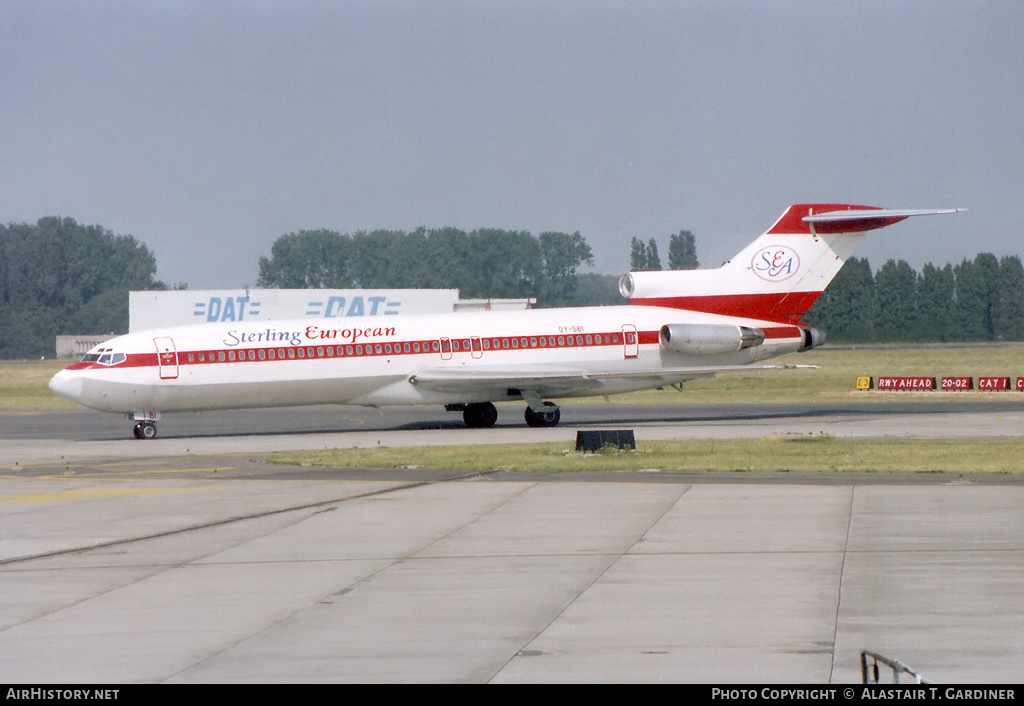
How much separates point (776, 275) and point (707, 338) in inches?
137

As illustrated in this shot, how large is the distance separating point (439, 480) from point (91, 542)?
7676 mm

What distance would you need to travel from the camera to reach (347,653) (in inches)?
392

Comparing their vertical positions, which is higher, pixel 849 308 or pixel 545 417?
pixel 849 308

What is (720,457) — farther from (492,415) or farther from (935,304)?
(935,304)

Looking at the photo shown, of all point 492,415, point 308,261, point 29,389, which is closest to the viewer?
point 492,415

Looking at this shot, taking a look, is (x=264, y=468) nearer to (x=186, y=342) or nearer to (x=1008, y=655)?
(x=186, y=342)

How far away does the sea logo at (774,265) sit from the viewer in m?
39.5

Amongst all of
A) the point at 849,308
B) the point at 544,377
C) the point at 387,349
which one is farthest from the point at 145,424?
the point at 849,308

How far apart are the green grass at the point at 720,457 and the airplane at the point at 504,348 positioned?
724 cm

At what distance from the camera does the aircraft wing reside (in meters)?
36.4

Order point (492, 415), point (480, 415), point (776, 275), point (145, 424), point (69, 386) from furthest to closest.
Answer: point (776, 275), point (492, 415), point (480, 415), point (145, 424), point (69, 386)

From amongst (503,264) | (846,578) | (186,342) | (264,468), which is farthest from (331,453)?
(503,264)

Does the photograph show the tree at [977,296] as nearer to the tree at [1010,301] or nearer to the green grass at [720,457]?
the tree at [1010,301]

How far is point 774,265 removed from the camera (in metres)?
39.5
